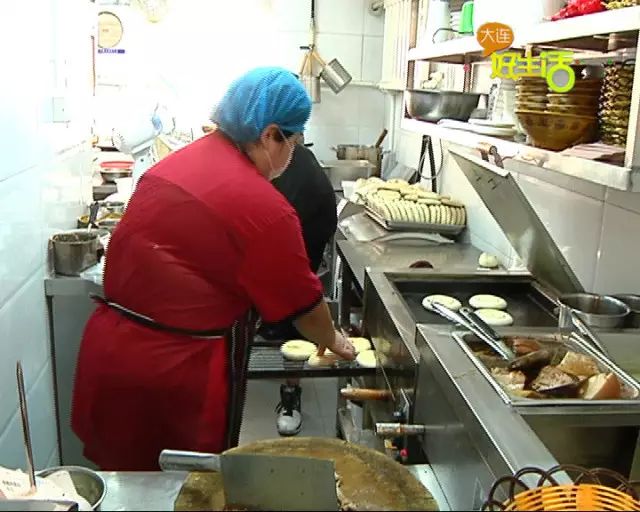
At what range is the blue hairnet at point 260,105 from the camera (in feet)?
5.28

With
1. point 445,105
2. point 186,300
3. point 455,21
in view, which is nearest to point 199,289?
point 186,300

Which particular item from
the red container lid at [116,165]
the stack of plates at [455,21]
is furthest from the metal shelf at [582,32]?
the red container lid at [116,165]

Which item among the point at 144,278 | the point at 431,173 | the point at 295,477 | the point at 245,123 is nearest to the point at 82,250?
the point at 144,278

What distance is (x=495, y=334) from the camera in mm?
1490

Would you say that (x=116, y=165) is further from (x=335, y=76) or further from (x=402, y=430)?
(x=402, y=430)

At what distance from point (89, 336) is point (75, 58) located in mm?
1354

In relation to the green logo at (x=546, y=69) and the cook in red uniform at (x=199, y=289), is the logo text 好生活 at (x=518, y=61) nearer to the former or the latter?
the green logo at (x=546, y=69)

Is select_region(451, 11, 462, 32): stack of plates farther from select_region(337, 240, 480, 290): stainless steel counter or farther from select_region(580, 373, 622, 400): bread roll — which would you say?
select_region(580, 373, 622, 400): bread roll

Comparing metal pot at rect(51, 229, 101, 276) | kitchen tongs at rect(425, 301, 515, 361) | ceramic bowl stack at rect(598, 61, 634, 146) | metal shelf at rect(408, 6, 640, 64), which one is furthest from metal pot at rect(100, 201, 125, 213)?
ceramic bowl stack at rect(598, 61, 634, 146)

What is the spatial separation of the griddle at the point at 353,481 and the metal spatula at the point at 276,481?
11 mm

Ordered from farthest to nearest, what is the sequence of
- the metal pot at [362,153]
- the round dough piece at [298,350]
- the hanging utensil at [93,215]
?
the metal pot at [362,153]
the hanging utensil at [93,215]
the round dough piece at [298,350]

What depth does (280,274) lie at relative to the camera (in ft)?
4.92

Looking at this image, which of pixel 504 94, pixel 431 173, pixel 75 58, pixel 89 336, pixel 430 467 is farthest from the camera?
pixel 431 173

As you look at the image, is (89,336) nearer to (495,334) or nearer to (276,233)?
(276,233)
